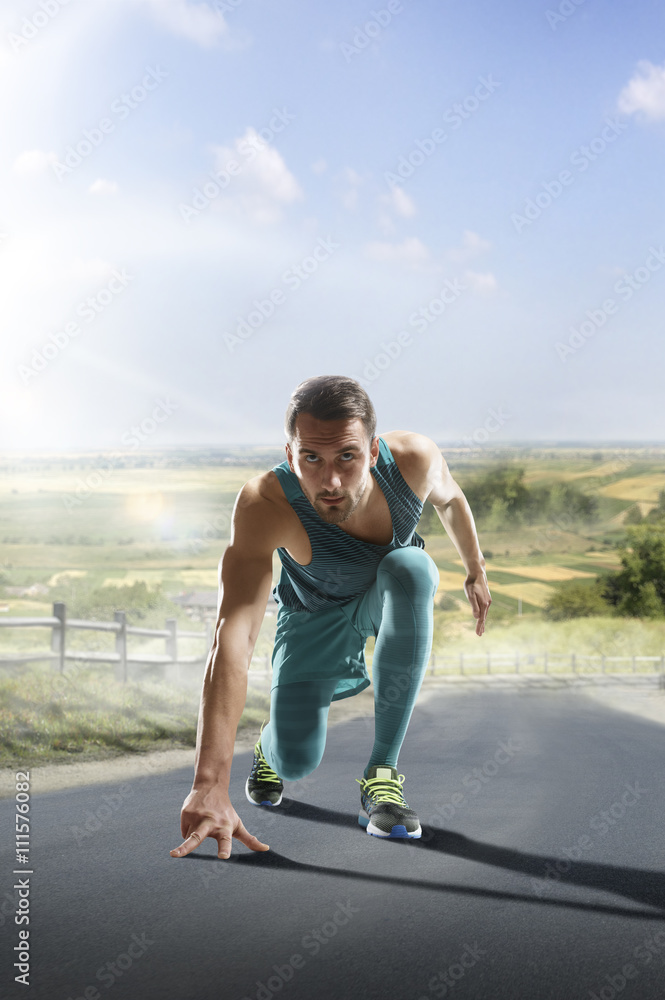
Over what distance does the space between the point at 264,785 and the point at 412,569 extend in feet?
2.97

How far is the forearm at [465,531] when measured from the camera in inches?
101

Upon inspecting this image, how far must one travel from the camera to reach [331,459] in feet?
6.56

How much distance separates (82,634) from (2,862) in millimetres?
3412

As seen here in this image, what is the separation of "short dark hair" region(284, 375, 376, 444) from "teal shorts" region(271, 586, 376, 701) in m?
0.60

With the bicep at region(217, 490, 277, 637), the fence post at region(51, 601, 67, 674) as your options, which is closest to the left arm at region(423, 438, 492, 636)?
the bicep at region(217, 490, 277, 637)

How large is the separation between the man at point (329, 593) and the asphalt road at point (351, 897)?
0.22 m

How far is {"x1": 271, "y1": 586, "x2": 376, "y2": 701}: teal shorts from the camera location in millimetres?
2406

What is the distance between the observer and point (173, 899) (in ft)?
6.02

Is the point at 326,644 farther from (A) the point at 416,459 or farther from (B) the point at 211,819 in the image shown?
(B) the point at 211,819

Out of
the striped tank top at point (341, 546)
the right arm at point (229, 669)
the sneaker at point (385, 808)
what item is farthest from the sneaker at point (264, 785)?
the right arm at point (229, 669)

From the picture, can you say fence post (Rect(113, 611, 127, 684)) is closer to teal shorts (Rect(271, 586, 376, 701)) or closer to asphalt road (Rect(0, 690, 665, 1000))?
asphalt road (Rect(0, 690, 665, 1000))

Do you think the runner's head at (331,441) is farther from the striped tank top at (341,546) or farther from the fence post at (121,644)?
the fence post at (121,644)

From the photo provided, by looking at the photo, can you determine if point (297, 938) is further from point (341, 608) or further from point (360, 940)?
point (341, 608)

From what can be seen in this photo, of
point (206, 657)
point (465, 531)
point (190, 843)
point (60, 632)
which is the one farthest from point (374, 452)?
point (60, 632)
